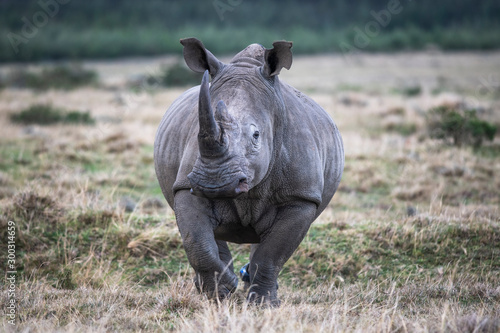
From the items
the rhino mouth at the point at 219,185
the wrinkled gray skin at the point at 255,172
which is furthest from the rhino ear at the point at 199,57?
the rhino mouth at the point at 219,185

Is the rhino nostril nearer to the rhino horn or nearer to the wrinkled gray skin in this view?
the wrinkled gray skin

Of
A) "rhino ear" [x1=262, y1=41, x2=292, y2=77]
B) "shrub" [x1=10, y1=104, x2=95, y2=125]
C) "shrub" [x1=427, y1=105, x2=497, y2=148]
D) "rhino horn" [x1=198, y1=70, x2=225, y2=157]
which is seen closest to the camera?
"rhino horn" [x1=198, y1=70, x2=225, y2=157]

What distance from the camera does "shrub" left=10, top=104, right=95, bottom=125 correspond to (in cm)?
1586

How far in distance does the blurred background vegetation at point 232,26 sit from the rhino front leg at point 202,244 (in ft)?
140

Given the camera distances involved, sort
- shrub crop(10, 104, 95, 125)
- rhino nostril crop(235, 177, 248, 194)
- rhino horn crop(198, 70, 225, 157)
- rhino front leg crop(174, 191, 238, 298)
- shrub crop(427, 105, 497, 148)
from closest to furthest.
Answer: rhino horn crop(198, 70, 225, 157)
rhino nostril crop(235, 177, 248, 194)
rhino front leg crop(174, 191, 238, 298)
shrub crop(427, 105, 497, 148)
shrub crop(10, 104, 95, 125)

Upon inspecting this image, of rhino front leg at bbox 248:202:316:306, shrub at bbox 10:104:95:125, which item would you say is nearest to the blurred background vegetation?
shrub at bbox 10:104:95:125

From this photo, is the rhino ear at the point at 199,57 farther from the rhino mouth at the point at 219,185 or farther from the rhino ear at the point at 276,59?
the rhino mouth at the point at 219,185

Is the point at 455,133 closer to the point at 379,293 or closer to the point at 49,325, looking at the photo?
the point at 379,293

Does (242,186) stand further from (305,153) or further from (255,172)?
(305,153)

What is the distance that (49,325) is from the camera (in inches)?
153

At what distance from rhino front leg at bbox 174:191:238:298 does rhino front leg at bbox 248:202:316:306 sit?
222 millimetres

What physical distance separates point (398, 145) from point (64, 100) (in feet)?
43.9

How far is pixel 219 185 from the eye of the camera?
3781mm

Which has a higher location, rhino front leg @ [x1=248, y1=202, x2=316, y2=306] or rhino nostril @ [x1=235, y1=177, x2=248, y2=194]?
rhino nostril @ [x1=235, y1=177, x2=248, y2=194]
